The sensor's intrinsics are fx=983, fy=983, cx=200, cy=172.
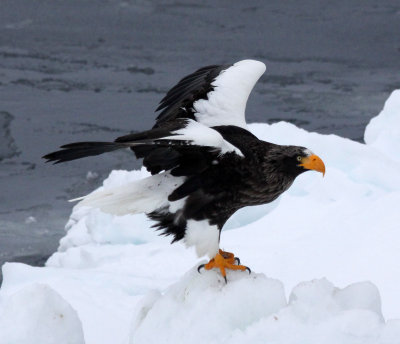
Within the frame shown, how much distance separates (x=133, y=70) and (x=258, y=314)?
8.71 m

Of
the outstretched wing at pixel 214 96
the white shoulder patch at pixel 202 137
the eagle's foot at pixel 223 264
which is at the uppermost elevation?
the white shoulder patch at pixel 202 137

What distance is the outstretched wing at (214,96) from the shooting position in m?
5.24

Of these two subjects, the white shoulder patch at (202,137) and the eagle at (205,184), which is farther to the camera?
the eagle at (205,184)

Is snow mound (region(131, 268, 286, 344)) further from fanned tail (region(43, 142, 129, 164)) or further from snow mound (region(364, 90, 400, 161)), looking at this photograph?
snow mound (region(364, 90, 400, 161))

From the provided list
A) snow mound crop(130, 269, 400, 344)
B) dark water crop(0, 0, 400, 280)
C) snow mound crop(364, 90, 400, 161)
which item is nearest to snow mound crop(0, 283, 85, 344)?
snow mound crop(130, 269, 400, 344)

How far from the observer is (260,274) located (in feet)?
13.6

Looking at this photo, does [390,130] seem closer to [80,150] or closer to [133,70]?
[80,150]

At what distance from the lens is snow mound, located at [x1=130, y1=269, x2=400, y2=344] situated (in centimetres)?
360

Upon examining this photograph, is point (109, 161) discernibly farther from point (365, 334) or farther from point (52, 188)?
point (365, 334)

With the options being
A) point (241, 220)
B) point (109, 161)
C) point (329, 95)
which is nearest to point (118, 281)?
point (241, 220)

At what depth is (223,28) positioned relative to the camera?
1409cm

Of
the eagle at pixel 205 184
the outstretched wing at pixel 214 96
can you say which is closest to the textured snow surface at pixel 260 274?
the eagle at pixel 205 184

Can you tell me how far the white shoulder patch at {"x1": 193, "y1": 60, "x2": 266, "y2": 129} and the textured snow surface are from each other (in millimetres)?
924

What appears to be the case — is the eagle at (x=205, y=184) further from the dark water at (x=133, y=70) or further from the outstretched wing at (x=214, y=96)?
the dark water at (x=133, y=70)
